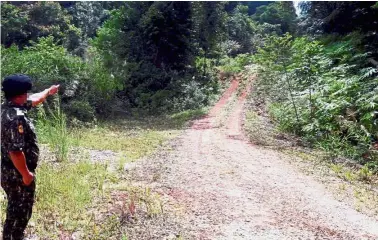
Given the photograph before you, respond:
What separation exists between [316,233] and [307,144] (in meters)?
4.96

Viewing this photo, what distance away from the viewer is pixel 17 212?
9.87ft

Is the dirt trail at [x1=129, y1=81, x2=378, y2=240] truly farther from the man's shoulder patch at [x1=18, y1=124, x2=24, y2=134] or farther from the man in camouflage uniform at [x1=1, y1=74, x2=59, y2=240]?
the man's shoulder patch at [x1=18, y1=124, x2=24, y2=134]

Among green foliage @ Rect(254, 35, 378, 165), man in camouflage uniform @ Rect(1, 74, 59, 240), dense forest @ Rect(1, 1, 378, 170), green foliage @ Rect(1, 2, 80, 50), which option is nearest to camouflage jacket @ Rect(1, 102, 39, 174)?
man in camouflage uniform @ Rect(1, 74, 59, 240)

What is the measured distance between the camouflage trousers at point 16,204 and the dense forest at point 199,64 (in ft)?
19.5

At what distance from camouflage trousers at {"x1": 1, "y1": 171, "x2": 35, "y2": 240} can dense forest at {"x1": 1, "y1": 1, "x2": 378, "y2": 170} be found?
596 cm

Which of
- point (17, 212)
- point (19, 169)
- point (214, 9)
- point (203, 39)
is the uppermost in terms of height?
point (214, 9)

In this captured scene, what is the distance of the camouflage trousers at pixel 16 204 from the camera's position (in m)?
2.90

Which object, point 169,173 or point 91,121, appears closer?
point 169,173

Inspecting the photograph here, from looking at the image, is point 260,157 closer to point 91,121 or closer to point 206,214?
point 206,214

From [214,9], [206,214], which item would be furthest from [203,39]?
[206,214]

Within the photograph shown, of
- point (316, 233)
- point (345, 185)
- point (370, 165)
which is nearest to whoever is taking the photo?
point (316, 233)

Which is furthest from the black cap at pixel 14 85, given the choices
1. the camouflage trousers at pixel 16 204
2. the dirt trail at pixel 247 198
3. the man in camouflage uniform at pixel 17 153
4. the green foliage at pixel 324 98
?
the green foliage at pixel 324 98

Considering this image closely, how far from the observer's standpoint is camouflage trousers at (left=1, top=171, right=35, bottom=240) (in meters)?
2.90

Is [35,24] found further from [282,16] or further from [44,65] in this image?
[282,16]
